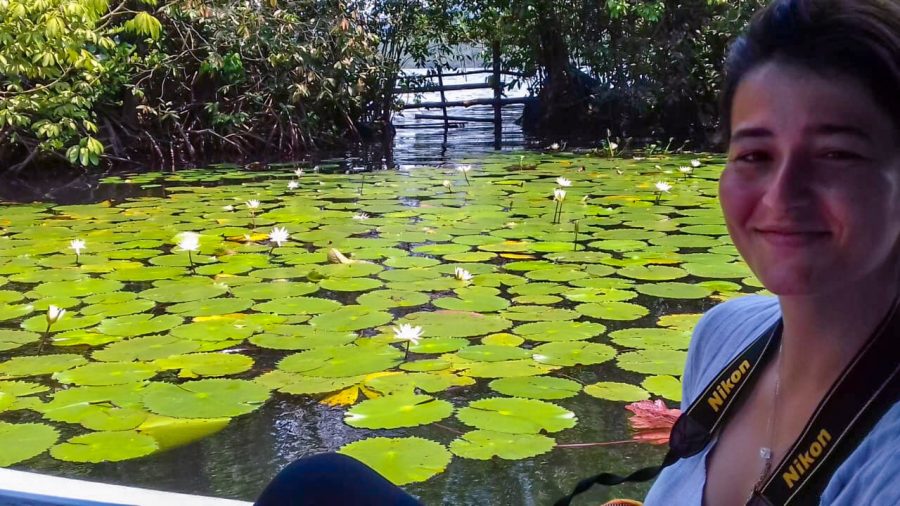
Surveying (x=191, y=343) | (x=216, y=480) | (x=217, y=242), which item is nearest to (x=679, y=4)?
(x=217, y=242)

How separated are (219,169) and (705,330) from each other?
17.8ft

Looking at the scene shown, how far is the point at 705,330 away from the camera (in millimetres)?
840

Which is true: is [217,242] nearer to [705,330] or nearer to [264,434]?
[264,434]

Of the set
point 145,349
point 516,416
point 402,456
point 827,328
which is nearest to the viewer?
point 827,328

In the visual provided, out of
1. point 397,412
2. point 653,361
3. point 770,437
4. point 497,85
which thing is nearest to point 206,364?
point 397,412

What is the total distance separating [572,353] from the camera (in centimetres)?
197

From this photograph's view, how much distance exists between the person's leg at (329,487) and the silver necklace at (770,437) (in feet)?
1.01

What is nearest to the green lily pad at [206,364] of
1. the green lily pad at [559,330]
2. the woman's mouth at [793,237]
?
the green lily pad at [559,330]

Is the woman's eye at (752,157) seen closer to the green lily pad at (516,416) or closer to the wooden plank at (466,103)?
the green lily pad at (516,416)

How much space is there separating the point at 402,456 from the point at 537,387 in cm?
40

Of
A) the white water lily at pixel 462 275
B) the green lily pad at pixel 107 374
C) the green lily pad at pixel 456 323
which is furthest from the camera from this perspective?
the white water lily at pixel 462 275

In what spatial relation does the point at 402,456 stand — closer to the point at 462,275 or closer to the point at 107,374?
the point at 107,374

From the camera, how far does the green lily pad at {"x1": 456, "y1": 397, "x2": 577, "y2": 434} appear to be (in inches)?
63.1

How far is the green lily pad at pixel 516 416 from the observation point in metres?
1.60
